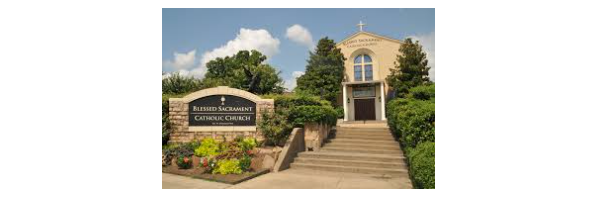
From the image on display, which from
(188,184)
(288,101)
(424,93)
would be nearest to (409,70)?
(424,93)

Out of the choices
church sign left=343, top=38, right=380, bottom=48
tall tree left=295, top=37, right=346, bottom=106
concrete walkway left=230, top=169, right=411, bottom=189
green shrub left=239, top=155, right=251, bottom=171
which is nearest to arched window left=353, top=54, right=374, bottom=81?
church sign left=343, top=38, right=380, bottom=48

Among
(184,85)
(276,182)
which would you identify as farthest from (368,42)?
(276,182)

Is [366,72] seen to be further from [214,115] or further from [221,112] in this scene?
[214,115]

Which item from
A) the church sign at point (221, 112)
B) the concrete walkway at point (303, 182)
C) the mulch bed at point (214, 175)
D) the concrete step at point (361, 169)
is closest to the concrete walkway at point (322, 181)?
the concrete walkway at point (303, 182)

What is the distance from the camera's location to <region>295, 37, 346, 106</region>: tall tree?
19375 mm

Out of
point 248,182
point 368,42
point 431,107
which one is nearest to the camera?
point 248,182

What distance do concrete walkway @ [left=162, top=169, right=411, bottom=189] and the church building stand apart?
12.1 metres

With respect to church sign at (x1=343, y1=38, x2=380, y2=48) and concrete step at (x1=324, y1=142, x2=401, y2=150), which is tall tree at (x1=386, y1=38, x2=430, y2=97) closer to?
church sign at (x1=343, y1=38, x2=380, y2=48)

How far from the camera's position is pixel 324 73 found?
64.6ft

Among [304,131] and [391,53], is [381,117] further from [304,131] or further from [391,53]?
[304,131]

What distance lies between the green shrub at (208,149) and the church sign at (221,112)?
0.88 meters

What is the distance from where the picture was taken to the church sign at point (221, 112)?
32.6 feet

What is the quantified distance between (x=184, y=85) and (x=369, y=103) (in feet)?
36.8

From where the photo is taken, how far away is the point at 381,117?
63.7ft
